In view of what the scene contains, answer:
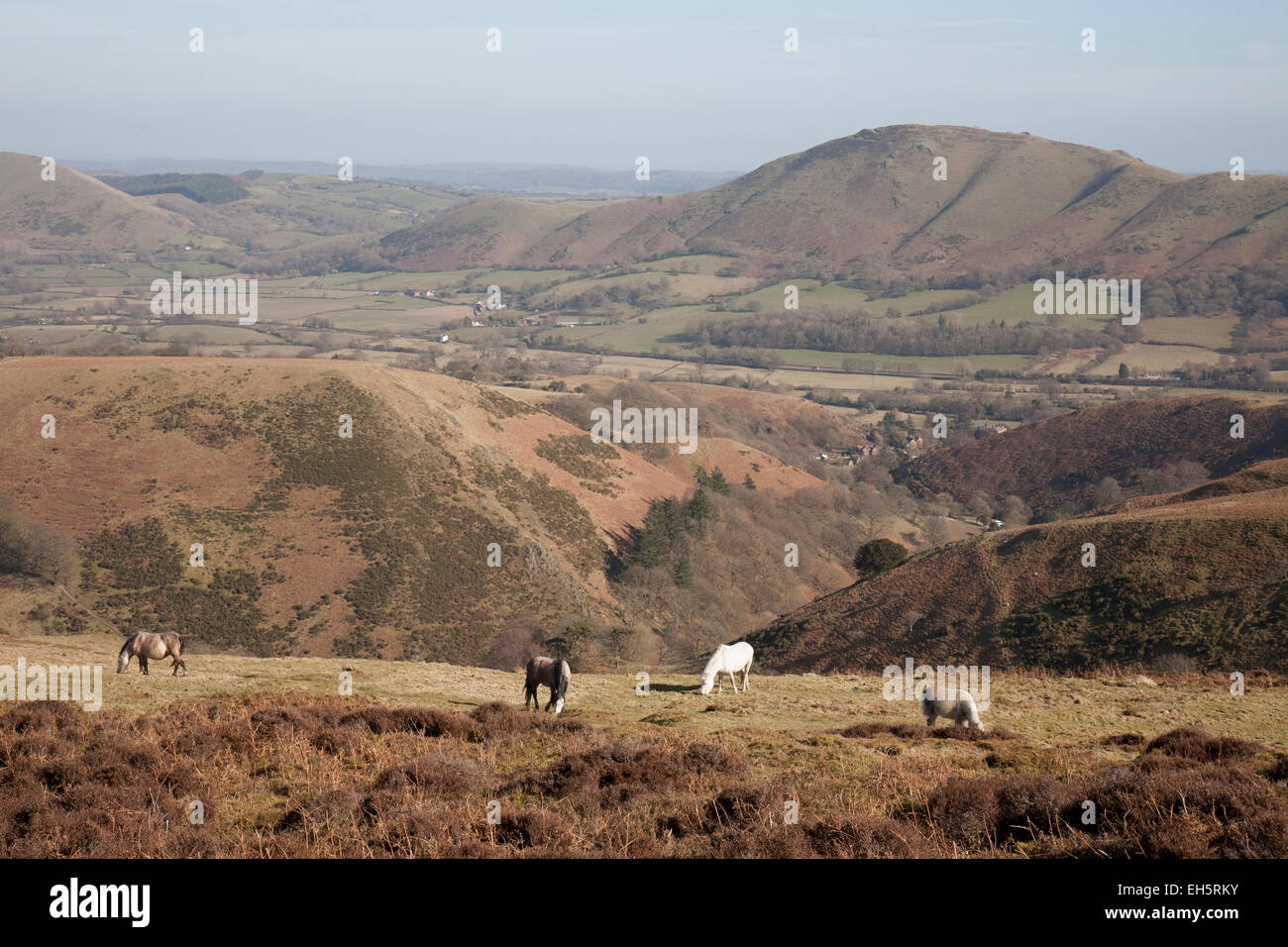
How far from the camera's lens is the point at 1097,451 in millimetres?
117875

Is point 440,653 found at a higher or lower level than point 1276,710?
lower

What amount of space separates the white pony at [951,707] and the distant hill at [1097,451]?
321 feet

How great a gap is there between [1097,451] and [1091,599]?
83062 mm

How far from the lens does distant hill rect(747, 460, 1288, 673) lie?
3847 cm

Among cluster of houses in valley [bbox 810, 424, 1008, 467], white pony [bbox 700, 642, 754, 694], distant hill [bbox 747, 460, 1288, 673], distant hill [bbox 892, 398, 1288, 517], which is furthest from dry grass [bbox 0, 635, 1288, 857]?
cluster of houses in valley [bbox 810, 424, 1008, 467]

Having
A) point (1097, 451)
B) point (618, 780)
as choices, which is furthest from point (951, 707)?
point (1097, 451)

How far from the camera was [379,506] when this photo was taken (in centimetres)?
6975

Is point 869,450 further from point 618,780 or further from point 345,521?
point 618,780

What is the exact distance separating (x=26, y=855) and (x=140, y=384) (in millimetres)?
79930

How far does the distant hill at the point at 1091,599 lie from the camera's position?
3847 cm

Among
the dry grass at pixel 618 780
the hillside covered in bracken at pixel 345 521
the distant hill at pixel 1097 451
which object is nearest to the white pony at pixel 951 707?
the dry grass at pixel 618 780

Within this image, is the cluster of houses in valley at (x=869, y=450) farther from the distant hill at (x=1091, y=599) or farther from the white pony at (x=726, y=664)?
the white pony at (x=726, y=664)
